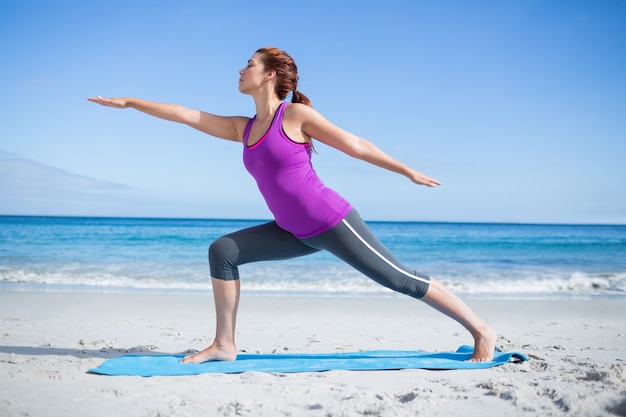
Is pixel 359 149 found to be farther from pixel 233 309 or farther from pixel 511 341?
pixel 511 341

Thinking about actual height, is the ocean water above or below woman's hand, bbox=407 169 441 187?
below

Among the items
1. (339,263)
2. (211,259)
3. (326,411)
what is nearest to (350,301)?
(211,259)

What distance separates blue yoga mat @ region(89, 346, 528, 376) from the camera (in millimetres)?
2916

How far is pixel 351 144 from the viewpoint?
2.94 m

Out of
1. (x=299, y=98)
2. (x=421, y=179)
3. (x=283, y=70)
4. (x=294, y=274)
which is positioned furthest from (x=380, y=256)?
(x=294, y=274)

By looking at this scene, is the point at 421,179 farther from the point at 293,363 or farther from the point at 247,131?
the point at 293,363

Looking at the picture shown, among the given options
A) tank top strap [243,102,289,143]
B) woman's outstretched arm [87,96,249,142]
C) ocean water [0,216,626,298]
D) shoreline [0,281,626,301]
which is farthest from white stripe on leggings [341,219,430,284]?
ocean water [0,216,626,298]

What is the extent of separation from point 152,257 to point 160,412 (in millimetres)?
13803

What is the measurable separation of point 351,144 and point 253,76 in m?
0.72

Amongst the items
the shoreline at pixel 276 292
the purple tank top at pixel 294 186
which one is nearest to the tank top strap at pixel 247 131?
the purple tank top at pixel 294 186

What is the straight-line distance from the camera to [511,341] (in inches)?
174

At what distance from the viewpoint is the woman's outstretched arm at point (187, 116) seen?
3258mm

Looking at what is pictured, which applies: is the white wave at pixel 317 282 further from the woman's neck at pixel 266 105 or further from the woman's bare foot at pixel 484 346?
the woman's neck at pixel 266 105

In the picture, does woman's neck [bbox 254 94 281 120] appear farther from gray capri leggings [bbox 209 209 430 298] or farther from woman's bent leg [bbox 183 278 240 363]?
woman's bent leg [bbox 183 278 240 363]
